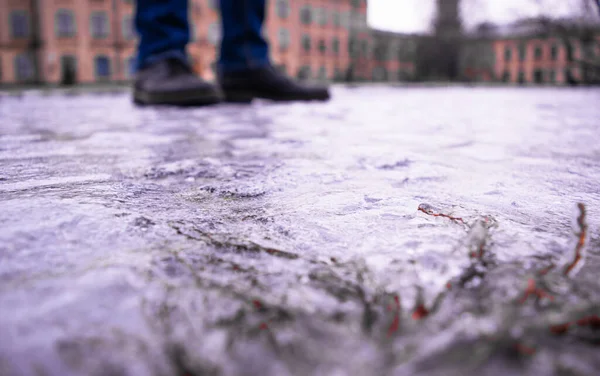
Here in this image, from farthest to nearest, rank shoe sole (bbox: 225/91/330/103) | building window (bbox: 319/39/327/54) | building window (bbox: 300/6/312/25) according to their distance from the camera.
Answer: building window (bbox: 319/39/327/54), building window (bbox: 300/6/312/25), shoe sole (bbox: 225/91/330/103)

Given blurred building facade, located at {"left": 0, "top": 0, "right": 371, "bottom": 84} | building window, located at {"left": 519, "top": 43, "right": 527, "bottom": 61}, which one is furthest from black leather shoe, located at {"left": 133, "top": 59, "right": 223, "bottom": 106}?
building window, located at {"left": 519, "top": 43, "right": 527, "bottom": 61}

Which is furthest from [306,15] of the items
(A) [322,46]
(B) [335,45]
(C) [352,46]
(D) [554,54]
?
(D) [554,54]

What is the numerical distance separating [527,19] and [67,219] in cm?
1203

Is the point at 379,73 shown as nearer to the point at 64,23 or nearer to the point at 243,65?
the point at 64,23

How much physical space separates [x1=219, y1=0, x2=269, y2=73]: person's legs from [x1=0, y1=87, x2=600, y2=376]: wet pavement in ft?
6.80

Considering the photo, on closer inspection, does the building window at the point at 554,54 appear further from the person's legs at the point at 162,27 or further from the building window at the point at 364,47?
the person's legs at the point at 162,27

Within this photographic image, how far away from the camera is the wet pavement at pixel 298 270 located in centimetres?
33

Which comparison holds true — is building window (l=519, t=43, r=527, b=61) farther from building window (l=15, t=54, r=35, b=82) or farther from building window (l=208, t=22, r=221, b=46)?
building window (l=15, t=54, r=35, b=82)

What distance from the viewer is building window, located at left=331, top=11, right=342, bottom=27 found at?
27.3 meters

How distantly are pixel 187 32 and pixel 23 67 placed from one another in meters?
20.6

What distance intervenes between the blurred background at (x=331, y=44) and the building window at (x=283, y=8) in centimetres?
5

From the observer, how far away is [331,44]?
90.1ft

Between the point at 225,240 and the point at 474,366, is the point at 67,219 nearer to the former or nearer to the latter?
the point at 225,240

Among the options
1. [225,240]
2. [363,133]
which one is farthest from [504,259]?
[363,133]
